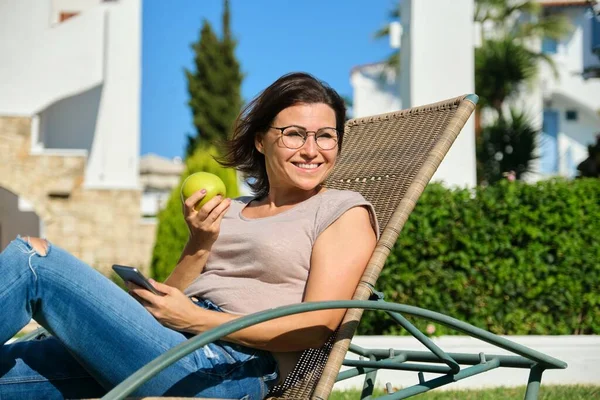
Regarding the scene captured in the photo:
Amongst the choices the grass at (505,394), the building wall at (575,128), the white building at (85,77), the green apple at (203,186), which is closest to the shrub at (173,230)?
the white building at (85,77)

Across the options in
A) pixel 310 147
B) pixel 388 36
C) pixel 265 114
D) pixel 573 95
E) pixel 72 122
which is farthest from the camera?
pixel 573 95

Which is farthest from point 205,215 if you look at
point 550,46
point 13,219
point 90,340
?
point 550,46

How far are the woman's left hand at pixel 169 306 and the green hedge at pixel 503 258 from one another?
3.52 m

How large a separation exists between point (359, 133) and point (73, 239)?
29.4 feet

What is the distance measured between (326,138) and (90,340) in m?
1.05

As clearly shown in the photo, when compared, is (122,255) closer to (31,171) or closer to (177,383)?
(31,171)

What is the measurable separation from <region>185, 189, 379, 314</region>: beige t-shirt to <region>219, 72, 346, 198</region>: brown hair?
1.07 ft

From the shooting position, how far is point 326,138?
288 centimetres

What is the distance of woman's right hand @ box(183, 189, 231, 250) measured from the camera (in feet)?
8.84

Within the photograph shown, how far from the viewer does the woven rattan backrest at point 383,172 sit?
2506mm

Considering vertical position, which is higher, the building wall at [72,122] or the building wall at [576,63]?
the building wall at [576,63]

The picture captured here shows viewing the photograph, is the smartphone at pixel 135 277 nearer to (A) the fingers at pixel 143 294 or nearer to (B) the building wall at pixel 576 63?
(A) the fingers at pixel 143 294

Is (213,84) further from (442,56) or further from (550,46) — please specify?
(442,56)

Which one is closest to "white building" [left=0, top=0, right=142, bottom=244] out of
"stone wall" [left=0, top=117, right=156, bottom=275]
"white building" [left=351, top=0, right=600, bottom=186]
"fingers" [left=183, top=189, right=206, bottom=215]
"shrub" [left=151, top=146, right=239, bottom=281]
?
"stone wall" [left=0, top=117, right=156, bottom=275]
